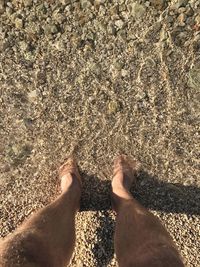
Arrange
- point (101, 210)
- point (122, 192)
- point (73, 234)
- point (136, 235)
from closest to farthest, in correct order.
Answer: point (136, 235)
point (73, 234)
point (122, 192)
point (101, 210)

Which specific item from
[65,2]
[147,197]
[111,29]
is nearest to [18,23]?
[65,2]

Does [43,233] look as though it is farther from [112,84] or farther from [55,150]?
[112,84]

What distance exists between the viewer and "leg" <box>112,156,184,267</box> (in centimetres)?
217

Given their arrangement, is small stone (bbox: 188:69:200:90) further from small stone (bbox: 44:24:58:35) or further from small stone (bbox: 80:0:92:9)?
small stone (bbox: 44:24:58:35)

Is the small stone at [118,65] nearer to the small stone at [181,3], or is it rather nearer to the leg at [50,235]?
Answer: the small stone at [181,3]

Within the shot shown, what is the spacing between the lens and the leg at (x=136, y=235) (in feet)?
7.13

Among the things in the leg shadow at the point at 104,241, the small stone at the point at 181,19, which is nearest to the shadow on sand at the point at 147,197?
the leg shadow at the point at 104,241

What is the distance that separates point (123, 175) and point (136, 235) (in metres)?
0.71

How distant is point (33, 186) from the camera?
3.22m

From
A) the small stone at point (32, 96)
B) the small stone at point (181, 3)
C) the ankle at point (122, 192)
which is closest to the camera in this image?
the ankle at point (122, 192)

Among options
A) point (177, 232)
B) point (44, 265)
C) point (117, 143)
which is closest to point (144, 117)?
point (117, 143)

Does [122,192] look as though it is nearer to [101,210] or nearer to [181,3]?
[101,210]

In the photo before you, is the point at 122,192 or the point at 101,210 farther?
the point at 101,210

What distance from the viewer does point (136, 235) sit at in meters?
2.45
